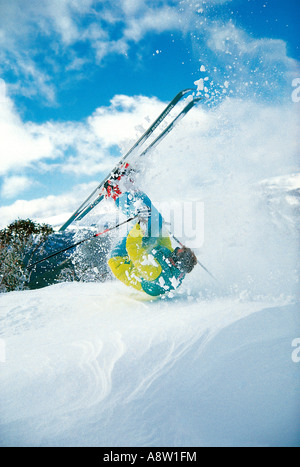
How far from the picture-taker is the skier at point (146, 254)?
4047mm

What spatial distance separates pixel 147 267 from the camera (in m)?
4.04

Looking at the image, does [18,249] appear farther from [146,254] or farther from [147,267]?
[147,267]

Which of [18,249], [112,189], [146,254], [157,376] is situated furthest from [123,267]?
[18,249]

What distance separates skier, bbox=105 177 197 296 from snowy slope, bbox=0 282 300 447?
1.24m

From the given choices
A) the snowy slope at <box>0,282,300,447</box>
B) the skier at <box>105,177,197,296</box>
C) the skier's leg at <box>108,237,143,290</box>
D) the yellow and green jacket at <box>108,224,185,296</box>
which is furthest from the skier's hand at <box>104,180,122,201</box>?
the snowy slope at <box>0,282,300,447</box>

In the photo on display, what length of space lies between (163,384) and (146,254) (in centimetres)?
260

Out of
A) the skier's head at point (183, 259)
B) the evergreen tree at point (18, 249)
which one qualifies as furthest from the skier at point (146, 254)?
the evergreen tree at point (18, 249)

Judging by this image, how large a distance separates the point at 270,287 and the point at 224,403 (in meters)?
2.49

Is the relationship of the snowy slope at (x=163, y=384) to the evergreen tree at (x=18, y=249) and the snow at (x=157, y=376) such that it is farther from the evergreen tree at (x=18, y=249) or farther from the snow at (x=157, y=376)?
the evergreen tree at (x=18, y=249)

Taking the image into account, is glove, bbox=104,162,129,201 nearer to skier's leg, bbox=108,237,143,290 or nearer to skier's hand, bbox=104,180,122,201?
skier's hand, bbox=104,180,122,201

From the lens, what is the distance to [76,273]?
87.6 feet
